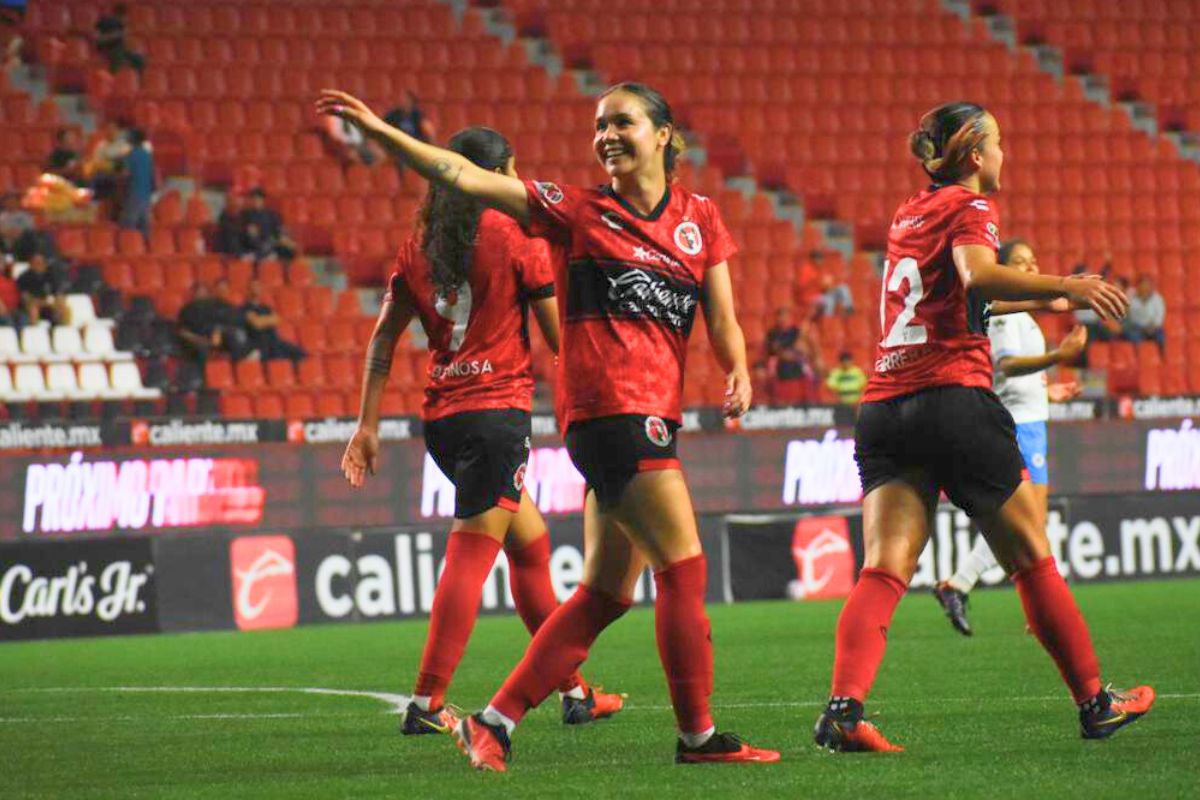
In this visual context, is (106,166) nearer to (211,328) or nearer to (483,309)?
(211,328)

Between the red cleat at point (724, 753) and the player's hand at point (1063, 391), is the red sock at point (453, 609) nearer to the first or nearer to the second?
the red cleat at point (724, 753)

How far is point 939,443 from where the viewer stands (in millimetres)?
6230

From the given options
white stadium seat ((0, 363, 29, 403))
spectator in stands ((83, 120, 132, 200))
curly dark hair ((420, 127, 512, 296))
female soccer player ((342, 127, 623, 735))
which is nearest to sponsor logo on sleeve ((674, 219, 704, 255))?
female soccer player ((342, 127, 623, 735))

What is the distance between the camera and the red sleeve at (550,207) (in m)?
5.78

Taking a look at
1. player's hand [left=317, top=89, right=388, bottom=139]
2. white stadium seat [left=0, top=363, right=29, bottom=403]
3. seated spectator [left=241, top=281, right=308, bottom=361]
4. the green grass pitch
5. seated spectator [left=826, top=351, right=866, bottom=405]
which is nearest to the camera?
player's hand [left=317, top=89, right=388, bottom=139]

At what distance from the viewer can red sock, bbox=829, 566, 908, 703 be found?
6125mm

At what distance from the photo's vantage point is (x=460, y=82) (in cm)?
2438

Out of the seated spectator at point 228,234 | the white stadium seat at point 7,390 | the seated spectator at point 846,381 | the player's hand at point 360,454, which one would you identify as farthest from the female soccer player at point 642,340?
the seated spectator at point 228,234

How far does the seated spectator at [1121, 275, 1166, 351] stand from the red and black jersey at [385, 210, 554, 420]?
1633cm

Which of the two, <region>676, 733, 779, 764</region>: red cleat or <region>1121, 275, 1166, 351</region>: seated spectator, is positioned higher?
<region>1121, 275, 1166, 351</region>: seated spectator

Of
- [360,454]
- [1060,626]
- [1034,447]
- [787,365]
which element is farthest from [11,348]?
[1060,626]

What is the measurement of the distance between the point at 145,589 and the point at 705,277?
921 centimetres

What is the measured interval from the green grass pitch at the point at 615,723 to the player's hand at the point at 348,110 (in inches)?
70.7

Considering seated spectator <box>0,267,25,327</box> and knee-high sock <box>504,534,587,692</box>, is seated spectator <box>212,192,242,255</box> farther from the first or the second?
knee-high sock <box>504,534,587,692</box>
